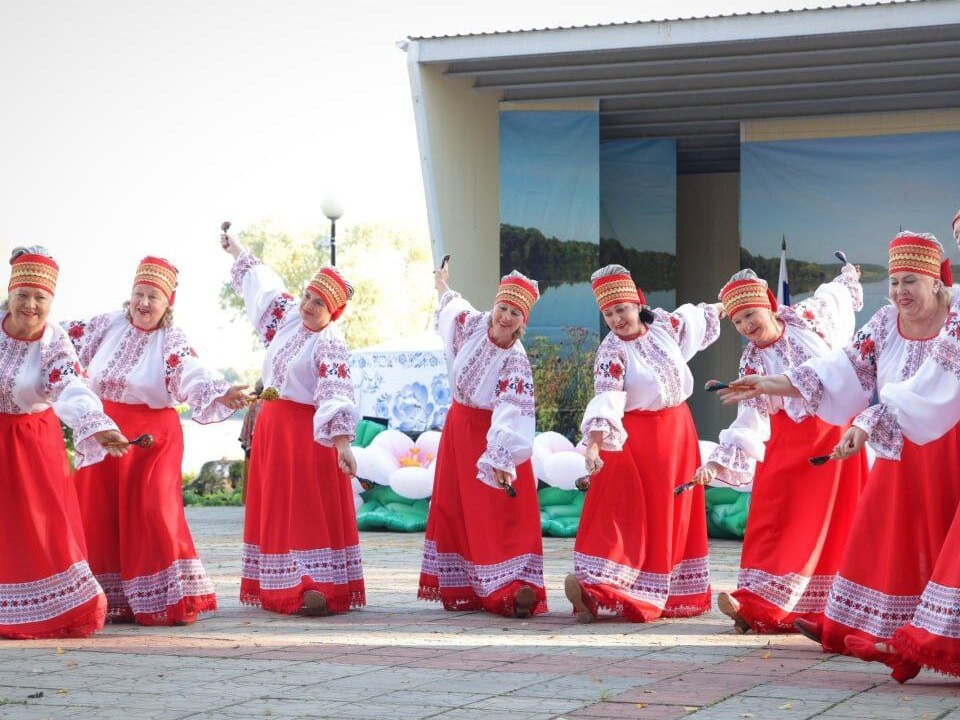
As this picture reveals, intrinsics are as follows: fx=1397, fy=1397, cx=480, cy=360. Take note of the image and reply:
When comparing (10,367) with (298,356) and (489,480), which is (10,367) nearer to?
(298,356)

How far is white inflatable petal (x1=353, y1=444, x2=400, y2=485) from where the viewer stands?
12.2 metres

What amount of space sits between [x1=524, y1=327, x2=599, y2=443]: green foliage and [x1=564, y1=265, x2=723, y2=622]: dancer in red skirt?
354 inches

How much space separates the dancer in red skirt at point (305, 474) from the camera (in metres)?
6.75

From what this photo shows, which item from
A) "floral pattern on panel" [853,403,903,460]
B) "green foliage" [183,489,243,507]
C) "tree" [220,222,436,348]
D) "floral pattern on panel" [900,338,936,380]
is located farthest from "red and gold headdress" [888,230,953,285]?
"tree" [220,222,436,348]

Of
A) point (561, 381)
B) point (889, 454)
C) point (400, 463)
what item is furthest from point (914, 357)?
point (561, 381)

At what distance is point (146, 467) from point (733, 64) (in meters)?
10.4

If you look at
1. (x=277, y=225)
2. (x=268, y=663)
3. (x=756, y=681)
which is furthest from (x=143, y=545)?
(x=277, y=225)

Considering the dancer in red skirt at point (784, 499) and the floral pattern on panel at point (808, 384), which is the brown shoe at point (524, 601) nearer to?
the dancer in red skirt at point (784, 499)

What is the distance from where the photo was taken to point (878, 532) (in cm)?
498

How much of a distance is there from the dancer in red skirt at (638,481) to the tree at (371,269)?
38.8 m

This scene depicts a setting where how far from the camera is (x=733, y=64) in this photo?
15.1m

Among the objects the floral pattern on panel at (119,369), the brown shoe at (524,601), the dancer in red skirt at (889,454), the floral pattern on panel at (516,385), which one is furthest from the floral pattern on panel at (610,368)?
the floral pattern on panel at (119,369)

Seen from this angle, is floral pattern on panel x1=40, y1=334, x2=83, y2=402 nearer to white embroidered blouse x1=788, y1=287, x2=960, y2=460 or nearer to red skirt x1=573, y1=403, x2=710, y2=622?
red skirt x1=573, y1=403, x2=710, y2=622

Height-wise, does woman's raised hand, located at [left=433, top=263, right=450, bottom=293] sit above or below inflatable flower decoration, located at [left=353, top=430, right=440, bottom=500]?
above
